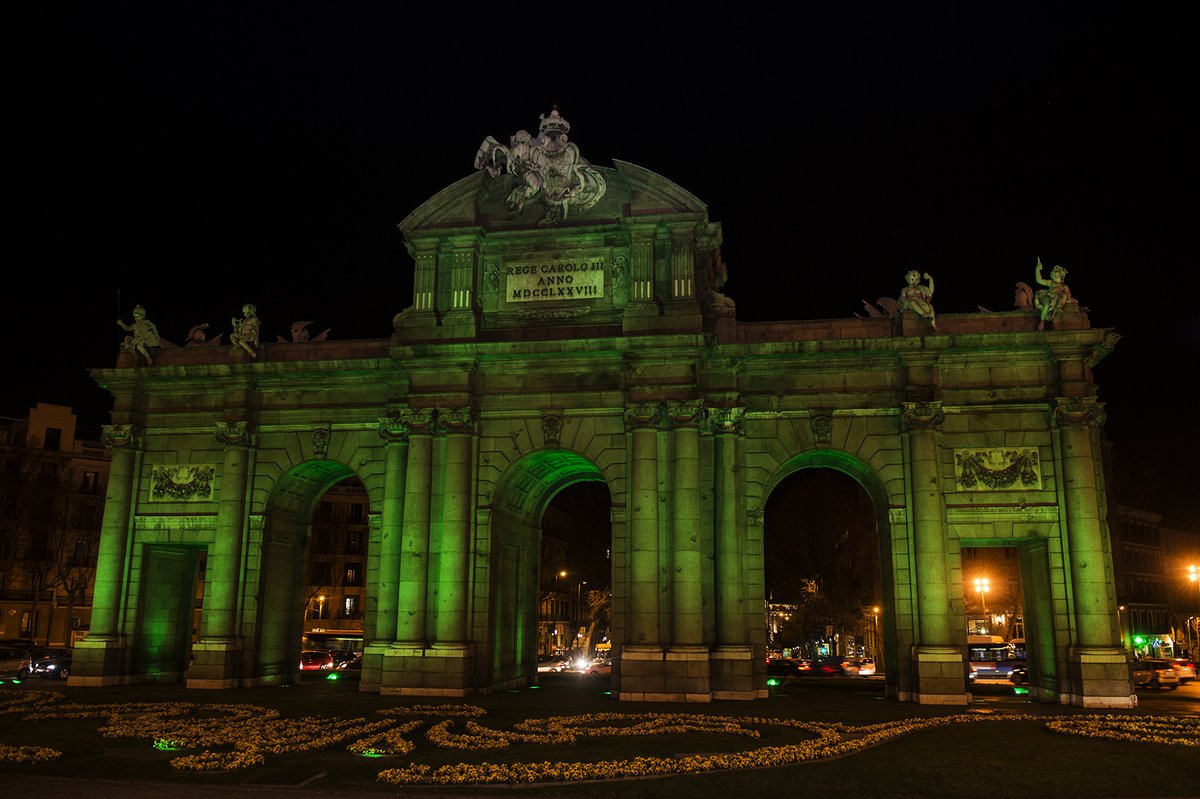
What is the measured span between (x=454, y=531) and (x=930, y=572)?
14232 millimetres

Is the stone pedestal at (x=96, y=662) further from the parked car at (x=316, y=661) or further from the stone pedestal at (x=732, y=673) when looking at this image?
the stone pedestal at (x=732, y=673)

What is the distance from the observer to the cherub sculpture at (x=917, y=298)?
1179 inches

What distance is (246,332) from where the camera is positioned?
109ft

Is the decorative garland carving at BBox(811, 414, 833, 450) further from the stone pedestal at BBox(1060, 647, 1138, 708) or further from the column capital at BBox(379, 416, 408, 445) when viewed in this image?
the column capital at BBox(379, 416, 408, 445)

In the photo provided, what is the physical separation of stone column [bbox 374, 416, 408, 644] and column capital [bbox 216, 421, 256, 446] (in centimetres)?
484

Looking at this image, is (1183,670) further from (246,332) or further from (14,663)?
(14,663)

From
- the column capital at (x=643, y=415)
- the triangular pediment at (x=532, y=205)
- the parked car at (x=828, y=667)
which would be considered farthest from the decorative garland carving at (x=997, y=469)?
the parked car at (x=828, y=667)

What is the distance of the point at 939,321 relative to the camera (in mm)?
30531

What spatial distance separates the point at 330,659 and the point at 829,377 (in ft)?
107

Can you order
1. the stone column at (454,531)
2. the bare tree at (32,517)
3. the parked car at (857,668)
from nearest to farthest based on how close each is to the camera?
the stone column at (454,531) < the parked car at (857,668) < the bare tree at (32,517)

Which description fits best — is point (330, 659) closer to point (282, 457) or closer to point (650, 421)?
point (282, 457)

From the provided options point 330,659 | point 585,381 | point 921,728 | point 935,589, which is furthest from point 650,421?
point 330,659

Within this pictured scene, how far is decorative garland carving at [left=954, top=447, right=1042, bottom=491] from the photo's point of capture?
96.3ft

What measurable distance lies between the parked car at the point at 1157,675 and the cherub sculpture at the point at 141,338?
43372 millimetres
